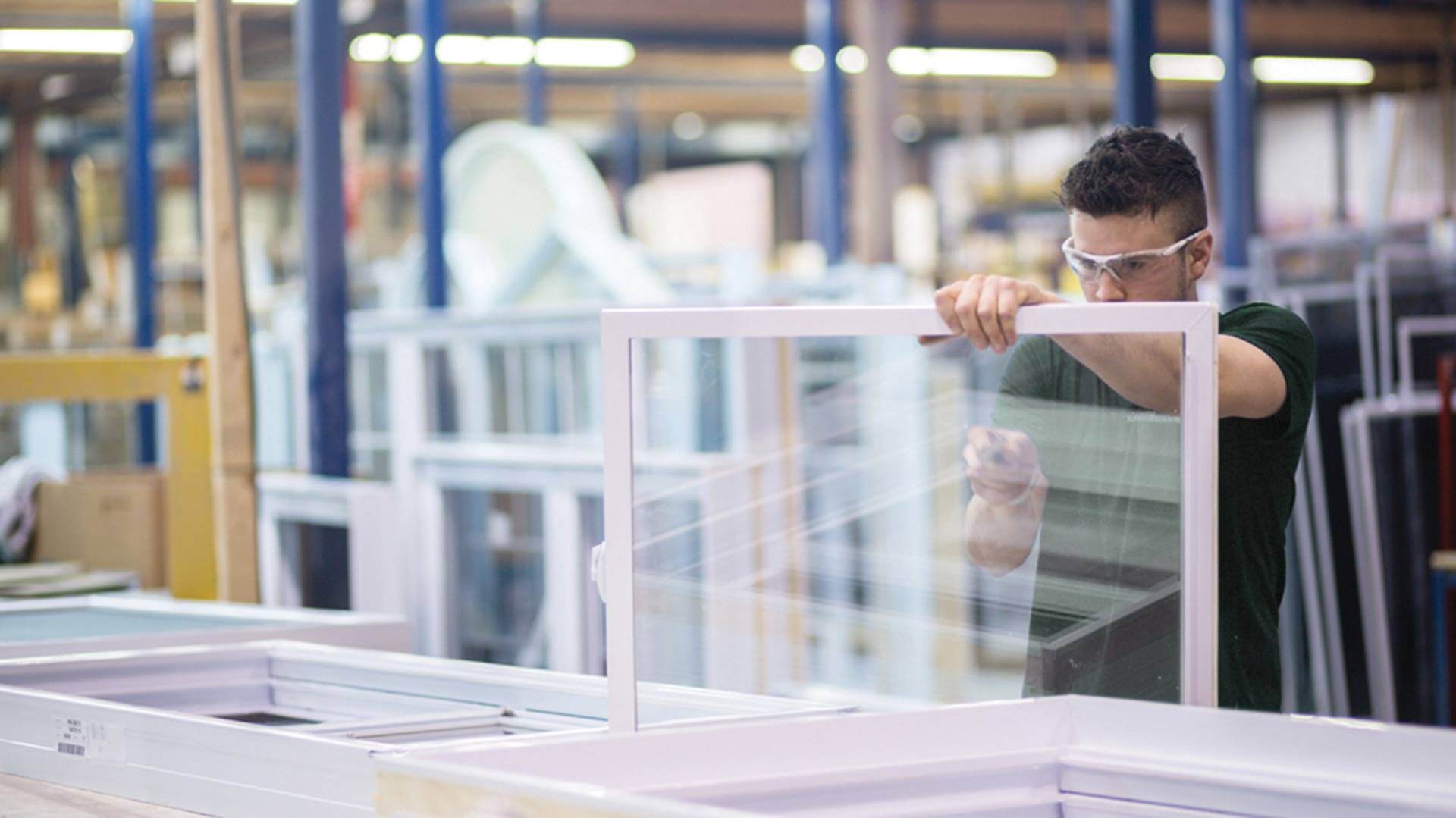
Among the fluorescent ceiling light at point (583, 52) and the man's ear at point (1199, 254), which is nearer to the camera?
the man's ear at point (1199, 254)

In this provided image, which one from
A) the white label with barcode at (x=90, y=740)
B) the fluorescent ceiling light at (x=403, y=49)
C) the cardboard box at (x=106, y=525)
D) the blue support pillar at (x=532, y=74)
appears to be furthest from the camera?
the fluorescent ceiling light at (x=403, y=49)

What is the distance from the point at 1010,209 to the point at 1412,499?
6391 mm

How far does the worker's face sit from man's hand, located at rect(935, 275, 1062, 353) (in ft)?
1.21

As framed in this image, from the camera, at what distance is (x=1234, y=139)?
5.41 metres

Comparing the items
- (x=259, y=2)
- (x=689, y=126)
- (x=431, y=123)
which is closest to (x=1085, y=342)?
(x=431, y=123)

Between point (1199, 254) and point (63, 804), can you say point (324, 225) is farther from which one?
point (1199, 254)

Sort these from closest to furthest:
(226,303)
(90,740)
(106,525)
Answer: (90,740)
(226,303)
(106,525)

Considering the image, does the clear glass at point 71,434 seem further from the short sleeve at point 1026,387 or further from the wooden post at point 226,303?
the short sleeve at point 1026,387

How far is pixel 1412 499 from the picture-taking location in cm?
434

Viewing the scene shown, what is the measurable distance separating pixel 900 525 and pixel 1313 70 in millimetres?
9763

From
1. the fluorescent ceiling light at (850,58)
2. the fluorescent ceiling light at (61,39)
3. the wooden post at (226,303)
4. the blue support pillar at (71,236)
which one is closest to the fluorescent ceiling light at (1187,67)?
the fluorescent ceiling light at (850,58)

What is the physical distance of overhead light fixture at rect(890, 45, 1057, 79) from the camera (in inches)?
458

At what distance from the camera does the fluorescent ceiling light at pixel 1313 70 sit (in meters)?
12.9

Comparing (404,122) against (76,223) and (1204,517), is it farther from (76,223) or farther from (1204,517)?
(1204,517)
